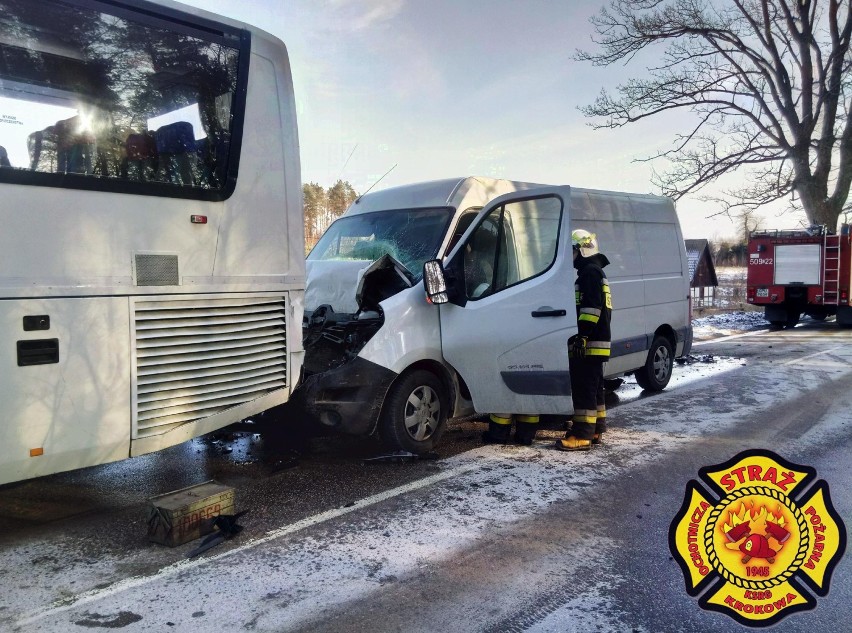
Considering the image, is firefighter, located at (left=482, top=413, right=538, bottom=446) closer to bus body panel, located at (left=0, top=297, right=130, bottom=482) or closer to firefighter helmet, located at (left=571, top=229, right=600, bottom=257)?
firefighter helmet, located at (left=571, top=229, right=600, bottom=257)

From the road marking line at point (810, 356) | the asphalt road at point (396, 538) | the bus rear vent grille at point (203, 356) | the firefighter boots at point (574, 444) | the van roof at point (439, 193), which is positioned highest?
the van roof at point (439, 193)

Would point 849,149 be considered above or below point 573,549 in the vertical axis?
above

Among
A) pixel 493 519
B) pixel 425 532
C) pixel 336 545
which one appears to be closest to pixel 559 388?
pixel 493 519

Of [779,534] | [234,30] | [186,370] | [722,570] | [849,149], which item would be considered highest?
[849,149]

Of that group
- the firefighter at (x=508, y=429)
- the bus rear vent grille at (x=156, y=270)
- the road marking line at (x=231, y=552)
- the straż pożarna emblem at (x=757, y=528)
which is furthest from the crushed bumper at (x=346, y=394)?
the straż pożarna emblem at (x=757, y=528)

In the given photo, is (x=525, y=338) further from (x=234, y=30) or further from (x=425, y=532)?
(x=234, y=30)

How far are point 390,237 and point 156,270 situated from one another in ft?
9.37

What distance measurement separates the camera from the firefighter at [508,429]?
19.9ft

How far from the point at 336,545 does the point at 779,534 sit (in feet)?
7.87

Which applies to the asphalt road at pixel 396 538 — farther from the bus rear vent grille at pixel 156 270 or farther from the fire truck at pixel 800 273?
the fire truck at pixel 800 273

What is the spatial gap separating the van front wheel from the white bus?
5.09m

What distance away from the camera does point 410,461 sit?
549 centimetres

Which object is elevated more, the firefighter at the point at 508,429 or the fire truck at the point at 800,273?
the fire truck at the point at 800,273

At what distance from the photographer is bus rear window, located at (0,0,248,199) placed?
3.52 m
